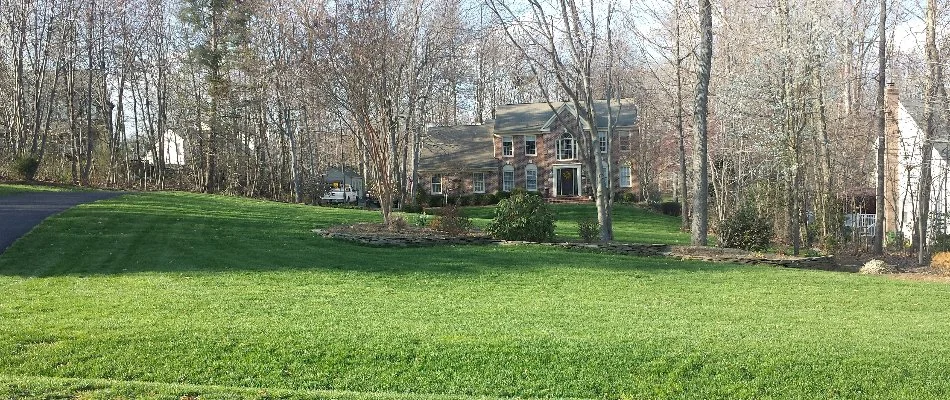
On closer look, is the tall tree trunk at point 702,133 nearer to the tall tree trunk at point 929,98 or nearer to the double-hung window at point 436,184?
the tall tree trunk at point 929,98

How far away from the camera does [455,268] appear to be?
12789 millimetres

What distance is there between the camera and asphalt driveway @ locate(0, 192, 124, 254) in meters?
14.6

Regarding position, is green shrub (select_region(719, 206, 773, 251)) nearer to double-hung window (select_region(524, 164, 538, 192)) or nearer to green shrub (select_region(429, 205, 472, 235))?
green shrub (select_region(429, 205, 472, 235))

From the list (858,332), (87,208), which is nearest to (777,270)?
(858,332)

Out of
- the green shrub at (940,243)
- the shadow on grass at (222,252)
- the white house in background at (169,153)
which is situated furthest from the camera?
the white house in background at (169,153)

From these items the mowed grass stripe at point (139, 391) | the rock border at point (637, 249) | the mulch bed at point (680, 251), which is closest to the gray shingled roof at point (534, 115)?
the mulch bed at point (680, 251)

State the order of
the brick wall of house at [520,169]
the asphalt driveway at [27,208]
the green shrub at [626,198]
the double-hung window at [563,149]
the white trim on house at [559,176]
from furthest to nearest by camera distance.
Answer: the brick wall of house at [520,169], the double-hung window at [563,149], the white trim on house at [559,176], the green shrub at [626,198], the asphalt driveway at [27,208]

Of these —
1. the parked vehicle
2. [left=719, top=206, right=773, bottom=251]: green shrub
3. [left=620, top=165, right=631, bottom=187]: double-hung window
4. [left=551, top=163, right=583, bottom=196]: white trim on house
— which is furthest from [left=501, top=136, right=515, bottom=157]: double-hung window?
[left=719, top=206, right=773, bottom=251]: green shrub

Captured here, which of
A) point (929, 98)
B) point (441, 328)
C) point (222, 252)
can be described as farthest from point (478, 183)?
point (441, 328)

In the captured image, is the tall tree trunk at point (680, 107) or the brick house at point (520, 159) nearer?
the tall tree trunk at point (680, 107)

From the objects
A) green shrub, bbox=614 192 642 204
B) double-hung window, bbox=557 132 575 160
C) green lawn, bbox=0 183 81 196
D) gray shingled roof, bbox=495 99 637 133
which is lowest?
green shrub, bbox=614 192 642 204

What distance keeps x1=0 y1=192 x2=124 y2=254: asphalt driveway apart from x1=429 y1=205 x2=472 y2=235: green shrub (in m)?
8.84

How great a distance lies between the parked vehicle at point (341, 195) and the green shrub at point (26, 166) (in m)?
12.8

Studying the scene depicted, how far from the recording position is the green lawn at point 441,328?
20.6 ft
